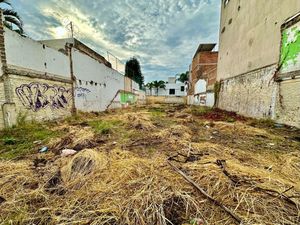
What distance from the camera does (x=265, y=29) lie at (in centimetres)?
666

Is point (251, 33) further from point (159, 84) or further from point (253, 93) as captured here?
point (159, 84)

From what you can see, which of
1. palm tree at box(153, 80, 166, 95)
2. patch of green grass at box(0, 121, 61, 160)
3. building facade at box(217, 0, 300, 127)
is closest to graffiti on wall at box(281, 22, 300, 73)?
building facade at box(217, 0, 300, 127)

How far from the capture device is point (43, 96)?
20.4 ft

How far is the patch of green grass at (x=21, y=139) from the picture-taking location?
10.5 ft

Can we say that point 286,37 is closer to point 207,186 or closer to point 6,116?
point 207,186

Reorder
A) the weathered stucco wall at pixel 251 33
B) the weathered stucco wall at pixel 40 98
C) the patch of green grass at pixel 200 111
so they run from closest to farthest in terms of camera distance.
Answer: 1. the weathered stucco wall at pixel 40 98
2. the weathered stucco wall at pixel 251 33
3. the patch of green grass at pixel 200 111

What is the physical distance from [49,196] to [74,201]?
1.22 ft

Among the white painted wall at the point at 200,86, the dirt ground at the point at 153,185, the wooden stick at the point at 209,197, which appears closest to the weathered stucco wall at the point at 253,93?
the dirt ground at the point at 153,185

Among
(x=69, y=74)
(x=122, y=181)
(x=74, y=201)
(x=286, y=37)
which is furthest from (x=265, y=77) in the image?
(x=69, y=74)

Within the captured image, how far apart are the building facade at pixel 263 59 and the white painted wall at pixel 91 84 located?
9218mm

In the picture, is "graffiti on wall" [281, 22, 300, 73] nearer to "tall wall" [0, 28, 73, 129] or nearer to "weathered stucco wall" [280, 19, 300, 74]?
"weathered stucco wall" [280, 19, 300, 74]

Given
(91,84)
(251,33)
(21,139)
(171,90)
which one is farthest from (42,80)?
(171,90)

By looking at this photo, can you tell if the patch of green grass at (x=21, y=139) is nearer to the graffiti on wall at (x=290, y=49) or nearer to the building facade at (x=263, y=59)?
the building facade at (x=263, y=59)

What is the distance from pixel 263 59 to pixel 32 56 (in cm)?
956
